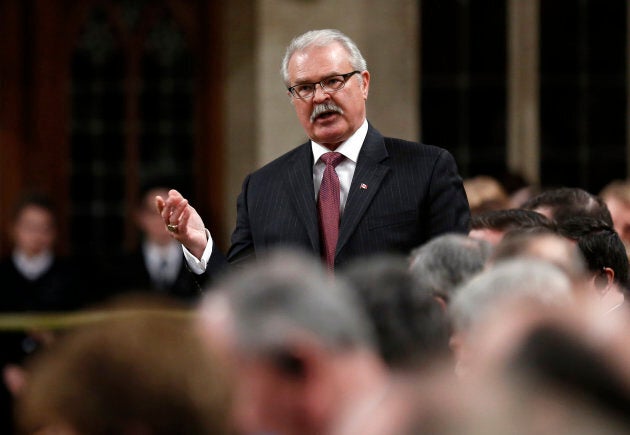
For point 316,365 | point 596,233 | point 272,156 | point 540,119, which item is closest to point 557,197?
point 596,233

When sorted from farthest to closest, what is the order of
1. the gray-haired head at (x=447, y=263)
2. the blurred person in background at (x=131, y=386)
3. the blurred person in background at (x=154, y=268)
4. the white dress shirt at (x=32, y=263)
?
1. the blurred person in background at (x=154, y=268)
2. the white dress shirt at (x=32, y=263)
3. the gray-haired head at (x=447, y=263)
4. the blurred person in background at (x=131, y=386)

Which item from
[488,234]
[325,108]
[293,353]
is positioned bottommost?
[488,234]

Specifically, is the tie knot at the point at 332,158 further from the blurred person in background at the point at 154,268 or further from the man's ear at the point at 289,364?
the blurred person in background at the point at 154,268

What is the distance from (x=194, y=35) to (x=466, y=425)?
773cm

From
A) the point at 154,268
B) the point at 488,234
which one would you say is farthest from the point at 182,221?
the point at 154,268

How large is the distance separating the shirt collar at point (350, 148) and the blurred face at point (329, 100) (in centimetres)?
2

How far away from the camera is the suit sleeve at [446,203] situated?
395 cm

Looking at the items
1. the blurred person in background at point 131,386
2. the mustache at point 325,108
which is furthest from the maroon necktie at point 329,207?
the blurred person in background at point 131,386

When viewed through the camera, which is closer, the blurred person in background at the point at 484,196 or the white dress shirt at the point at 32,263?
the blurred person in background at the point at 484,196

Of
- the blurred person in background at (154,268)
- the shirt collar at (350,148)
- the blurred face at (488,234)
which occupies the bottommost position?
the blurred person in background at (154,268)

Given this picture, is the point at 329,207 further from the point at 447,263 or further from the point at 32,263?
the point at 32,263

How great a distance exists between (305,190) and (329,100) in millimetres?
290

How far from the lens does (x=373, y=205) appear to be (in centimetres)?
398

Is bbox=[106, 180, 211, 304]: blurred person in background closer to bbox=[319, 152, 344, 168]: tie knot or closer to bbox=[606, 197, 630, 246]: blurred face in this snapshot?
bbox=[606, 197, 630, 246]: blurred face
